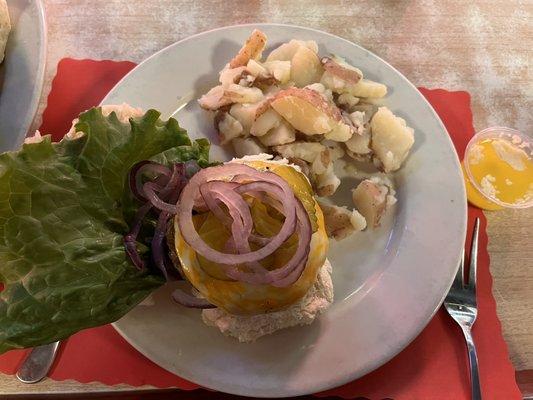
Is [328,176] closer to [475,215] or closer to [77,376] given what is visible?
[475,215]

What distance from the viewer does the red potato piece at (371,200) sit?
1.54m

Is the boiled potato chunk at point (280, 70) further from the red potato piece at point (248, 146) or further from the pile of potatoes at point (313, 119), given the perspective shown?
the red potato piece at point (248, 146)

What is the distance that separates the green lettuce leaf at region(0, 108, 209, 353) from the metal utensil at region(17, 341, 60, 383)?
30 cm

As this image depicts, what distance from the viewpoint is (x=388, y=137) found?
1590 mm

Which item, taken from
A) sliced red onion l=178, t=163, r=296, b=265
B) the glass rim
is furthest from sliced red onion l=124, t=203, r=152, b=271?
the glass rim

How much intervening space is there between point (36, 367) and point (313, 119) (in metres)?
1.07

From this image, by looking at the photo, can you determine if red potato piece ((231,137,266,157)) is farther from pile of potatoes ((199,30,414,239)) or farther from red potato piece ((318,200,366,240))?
red potato piece ((318,200,366,240))

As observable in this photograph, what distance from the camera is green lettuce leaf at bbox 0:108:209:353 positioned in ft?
3.67

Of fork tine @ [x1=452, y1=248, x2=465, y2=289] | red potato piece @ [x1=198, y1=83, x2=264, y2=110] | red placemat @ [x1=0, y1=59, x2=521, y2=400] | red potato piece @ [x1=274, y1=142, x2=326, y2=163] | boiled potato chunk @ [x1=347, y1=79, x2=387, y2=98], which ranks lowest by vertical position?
red placemat @ [x1=0, y1=59, x2=521, y2=400]

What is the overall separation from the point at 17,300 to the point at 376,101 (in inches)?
49.0

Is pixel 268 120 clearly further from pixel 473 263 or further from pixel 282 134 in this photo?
pixel 473 263

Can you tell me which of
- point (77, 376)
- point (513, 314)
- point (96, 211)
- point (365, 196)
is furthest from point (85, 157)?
point (513, 314)

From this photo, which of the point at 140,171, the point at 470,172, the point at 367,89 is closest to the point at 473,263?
the point at 470,172

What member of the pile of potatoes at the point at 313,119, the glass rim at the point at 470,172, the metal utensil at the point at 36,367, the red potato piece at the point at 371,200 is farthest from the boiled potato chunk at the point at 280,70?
the metal utensil at the point at 36,367
